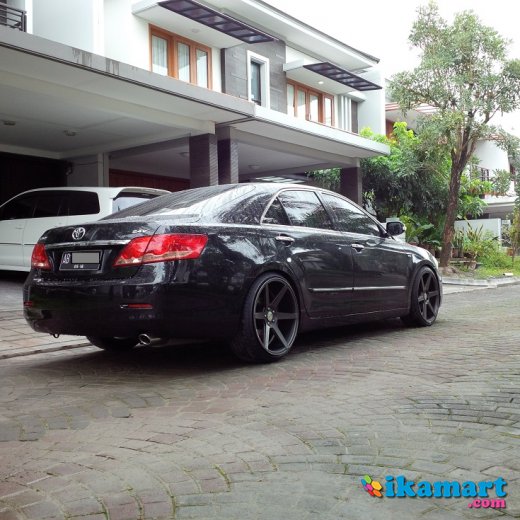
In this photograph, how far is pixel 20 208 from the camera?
11.2 m

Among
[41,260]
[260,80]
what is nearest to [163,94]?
[41,260]

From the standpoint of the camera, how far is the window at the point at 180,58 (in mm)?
15438

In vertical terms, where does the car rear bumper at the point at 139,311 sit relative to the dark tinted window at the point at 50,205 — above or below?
below

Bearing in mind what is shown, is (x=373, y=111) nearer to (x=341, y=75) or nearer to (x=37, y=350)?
(x=341, y=75)

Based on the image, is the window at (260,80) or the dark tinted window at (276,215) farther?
the window at (260,80)

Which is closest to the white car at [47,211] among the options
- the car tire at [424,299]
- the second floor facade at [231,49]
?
the second floor facade at [231,49]

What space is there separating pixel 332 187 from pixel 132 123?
10.9 meters

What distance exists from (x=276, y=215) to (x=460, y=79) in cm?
1308

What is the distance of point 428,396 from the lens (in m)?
3.75

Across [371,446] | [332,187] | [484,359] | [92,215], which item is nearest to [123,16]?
[92,215]

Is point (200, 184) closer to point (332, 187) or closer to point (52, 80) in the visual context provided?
point (52, 80)

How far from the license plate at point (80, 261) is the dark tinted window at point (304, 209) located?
6.01 ft

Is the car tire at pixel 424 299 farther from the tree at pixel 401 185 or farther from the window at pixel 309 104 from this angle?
the window at pixel 309 104

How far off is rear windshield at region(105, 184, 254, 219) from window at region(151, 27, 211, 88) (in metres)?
10.8
